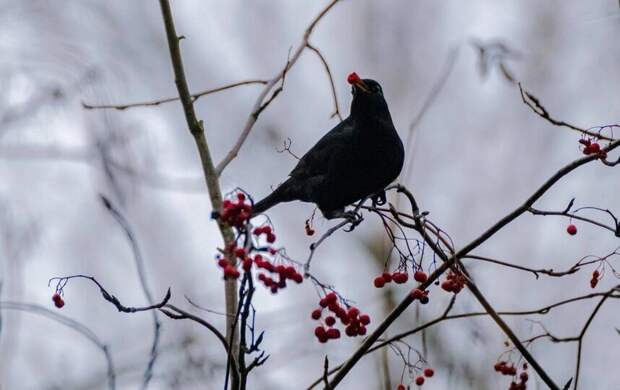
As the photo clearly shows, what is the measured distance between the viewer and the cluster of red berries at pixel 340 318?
8.80 ft

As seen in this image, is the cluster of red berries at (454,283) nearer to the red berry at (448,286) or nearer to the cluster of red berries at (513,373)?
the red berry at (448,286)

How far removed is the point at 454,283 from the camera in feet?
9.20

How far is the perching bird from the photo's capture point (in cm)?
463

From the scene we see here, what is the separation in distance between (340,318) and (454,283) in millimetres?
391

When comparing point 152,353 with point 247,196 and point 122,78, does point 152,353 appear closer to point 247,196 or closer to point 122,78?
point 247,196

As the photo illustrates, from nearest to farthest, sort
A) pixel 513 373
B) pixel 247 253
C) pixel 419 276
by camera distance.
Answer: pixel 247 253 → pixel 419 276 → pixel 513 373

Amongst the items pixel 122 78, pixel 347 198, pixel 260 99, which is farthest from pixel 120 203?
pixel 347 198

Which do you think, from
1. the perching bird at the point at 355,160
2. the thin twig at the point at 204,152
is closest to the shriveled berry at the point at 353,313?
the thin twig at the point at 204,152

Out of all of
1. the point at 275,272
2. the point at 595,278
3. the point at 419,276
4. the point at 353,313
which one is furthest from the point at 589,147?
the point at 275,272

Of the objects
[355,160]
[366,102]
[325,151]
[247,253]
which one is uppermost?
[366,102]

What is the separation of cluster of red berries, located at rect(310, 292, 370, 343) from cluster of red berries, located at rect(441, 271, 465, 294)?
0.30 meters

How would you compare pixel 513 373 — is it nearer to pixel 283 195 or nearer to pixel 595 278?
pixel 595 278

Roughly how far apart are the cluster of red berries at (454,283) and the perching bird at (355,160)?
169 centimetres

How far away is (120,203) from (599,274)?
1584mm
